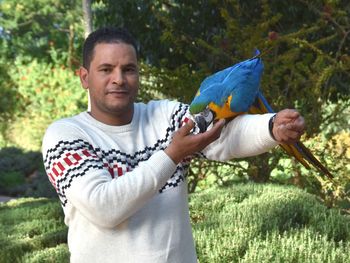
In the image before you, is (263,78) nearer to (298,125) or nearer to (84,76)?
(84,76)

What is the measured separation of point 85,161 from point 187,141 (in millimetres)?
308

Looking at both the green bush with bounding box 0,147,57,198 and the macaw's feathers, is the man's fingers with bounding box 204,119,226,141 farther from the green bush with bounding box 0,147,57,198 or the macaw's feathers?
the green bush with bounding box 0,147,57,198

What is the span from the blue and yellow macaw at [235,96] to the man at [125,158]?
6cm

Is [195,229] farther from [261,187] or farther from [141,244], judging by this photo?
[141,244]

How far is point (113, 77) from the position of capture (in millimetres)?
1703

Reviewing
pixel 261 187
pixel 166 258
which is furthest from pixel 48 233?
pixel 166 258

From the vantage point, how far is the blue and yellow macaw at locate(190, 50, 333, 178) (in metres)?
1.74

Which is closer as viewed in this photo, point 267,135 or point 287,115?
point 287,115

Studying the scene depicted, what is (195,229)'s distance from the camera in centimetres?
432

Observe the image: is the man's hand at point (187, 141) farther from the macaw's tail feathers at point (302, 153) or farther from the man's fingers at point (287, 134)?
the macaw's tail feathers at point (302, 153)

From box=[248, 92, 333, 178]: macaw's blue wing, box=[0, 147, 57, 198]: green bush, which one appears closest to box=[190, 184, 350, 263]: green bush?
box=[248, 92, 333, 178]: macaw's blue wing

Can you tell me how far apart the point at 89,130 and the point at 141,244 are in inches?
14.9

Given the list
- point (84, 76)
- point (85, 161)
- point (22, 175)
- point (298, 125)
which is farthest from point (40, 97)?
point (298, 125)

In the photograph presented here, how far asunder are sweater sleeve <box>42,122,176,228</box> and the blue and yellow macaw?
0.83 feet
